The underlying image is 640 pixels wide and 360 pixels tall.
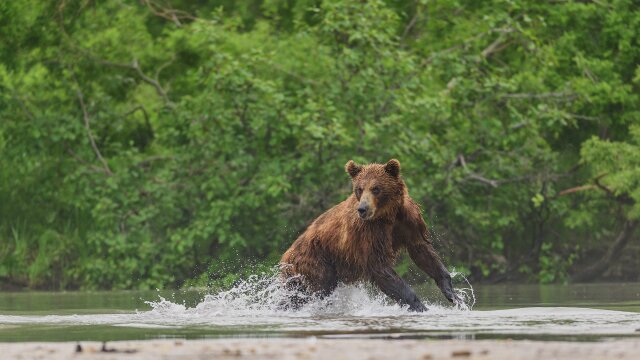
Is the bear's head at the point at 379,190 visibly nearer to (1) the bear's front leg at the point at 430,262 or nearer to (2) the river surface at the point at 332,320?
(1) the bear's front leg at the point at 430,262

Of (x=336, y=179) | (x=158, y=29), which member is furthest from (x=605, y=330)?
(x=158, y=29)

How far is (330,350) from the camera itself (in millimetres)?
7629

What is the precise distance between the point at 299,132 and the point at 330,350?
41.0 feet

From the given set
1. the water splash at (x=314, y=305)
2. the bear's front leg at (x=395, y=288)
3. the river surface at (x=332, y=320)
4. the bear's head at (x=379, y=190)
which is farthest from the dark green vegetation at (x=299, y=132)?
the bear's front leg at (x=395, y=288)

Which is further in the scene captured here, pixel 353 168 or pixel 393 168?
pixel 353 168

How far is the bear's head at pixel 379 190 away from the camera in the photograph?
1165 centimetres

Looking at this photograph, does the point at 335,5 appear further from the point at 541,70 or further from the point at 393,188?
the point at 393,188

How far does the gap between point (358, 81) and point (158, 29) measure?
5.33 m

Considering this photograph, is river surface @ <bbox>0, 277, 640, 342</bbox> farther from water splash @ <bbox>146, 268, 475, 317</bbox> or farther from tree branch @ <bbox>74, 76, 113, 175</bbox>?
tree branch @ <bbox>74, 76, 113, 175</bbox>

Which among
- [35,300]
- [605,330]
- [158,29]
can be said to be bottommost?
[35,300]

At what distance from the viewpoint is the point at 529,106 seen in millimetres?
21688

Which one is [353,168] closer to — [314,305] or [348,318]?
[314,305]

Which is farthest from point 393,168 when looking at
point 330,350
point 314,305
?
point 330,350

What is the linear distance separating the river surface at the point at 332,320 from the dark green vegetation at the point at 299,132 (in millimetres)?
5281
